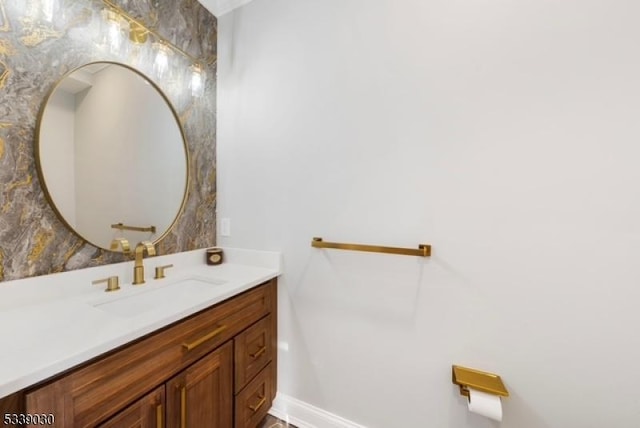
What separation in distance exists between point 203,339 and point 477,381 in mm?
1119

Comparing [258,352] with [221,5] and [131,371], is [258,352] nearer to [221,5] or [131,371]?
[131,371]

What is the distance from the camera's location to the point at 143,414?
77cm

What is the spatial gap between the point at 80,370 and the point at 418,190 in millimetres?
1296

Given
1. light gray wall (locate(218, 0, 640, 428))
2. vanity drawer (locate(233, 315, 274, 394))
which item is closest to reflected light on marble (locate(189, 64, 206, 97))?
light gray wall (locate(218, 0, 640, 428))

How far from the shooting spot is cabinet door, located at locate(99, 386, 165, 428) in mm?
718

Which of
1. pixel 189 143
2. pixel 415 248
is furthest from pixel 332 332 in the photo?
pixel 189 143

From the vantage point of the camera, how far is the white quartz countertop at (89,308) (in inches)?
24.0

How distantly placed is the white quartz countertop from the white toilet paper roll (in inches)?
40.7

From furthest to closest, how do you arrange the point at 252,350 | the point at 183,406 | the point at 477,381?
the point at 252,350, the point at 477,381, the point at 183,406

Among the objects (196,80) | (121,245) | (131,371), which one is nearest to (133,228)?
(121,245)

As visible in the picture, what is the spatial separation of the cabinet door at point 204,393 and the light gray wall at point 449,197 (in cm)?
43

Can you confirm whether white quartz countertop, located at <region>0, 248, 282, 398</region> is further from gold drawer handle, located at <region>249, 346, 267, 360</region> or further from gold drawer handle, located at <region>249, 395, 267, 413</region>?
gold drawer handle, located at <region>249, 395, 267, 413</region>

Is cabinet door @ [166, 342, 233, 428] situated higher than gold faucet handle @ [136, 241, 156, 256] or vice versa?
gold faucet handle @ [136, 241, 156, 256]

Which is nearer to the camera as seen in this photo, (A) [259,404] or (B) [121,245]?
(B) [121,245]
